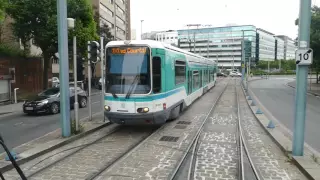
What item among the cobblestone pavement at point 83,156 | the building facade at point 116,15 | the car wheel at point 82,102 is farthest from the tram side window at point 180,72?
the building facade at point 116,15

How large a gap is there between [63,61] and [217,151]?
525cm

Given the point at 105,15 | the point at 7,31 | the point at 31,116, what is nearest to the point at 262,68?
the point at 105,15

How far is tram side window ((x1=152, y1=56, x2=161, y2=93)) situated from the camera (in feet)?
30.5

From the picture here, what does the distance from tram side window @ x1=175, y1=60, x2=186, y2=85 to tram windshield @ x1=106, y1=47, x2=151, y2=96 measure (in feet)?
8.80

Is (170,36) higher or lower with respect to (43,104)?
higher

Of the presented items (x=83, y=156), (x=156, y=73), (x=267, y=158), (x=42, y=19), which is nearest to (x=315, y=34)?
(x=42, y=19)

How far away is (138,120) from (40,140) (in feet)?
10.0

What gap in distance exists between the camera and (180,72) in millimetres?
12578

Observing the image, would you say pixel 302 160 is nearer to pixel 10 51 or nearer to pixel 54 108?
pixel 54 108

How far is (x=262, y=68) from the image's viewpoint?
115 metres

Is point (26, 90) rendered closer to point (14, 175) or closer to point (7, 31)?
point (7, 31)

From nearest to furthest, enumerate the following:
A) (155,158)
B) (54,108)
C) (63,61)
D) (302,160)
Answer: (302,160)
(155,158)
(63,61)
(54,108)

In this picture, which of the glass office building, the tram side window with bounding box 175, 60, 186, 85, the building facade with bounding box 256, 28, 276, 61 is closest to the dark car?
the tram side window with bounding box 175, 60, 186, 85

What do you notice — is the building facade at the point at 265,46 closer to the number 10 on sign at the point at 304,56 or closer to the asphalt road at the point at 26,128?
the asphalt road at the point at 26,128
